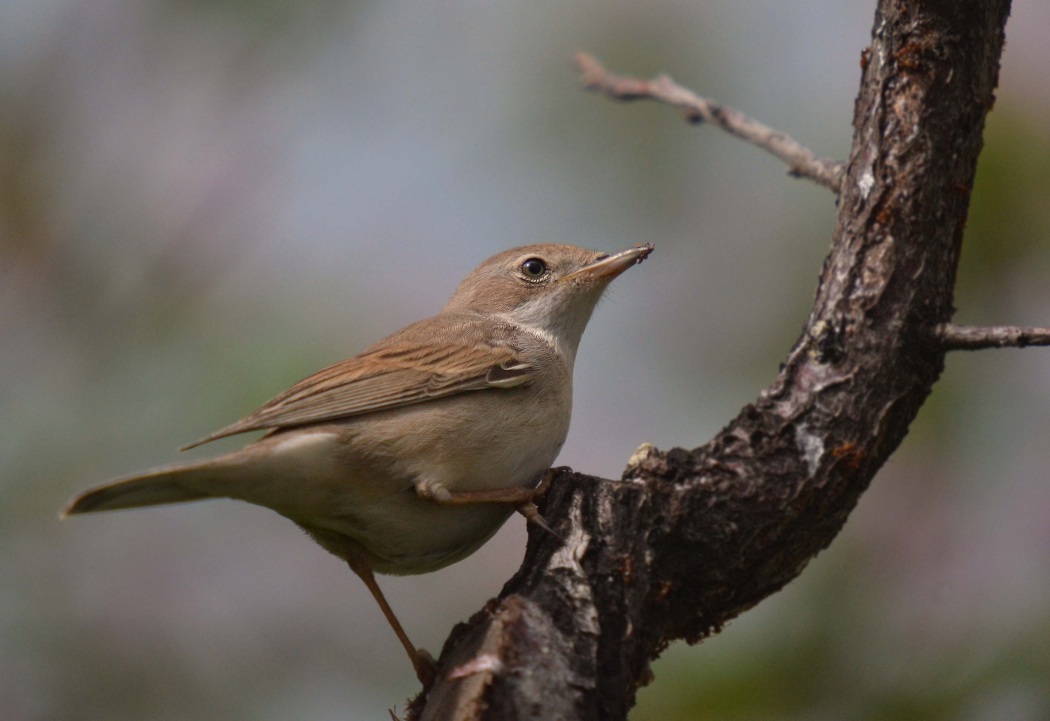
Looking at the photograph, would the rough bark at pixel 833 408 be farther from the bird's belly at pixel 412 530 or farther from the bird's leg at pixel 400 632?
the bird's belly at pixel 412 530

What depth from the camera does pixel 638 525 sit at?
3.38m

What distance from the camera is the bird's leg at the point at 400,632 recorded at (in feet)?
13.8

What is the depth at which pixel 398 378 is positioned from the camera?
445cm

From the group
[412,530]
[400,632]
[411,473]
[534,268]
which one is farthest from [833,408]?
[534,268]

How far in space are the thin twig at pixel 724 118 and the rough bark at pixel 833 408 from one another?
2.06ft

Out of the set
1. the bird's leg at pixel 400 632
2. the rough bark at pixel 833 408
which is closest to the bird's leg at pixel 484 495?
the rough bark at pixel 833 408

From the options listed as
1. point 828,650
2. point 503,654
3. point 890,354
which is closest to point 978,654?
point 828,650

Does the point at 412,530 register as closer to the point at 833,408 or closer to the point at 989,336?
the point at 833,408

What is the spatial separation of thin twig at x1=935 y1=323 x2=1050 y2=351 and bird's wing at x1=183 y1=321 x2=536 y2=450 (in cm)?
181

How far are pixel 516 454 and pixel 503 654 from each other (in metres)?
1.39

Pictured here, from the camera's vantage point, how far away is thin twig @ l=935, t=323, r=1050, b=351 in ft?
10.9

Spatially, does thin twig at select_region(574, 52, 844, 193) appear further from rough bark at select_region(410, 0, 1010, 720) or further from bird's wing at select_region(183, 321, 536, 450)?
bird's wing at select_region(183, 321, 536, 450)

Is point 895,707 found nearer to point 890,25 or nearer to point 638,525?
point 638,525

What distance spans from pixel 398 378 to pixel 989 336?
7.95 ft
